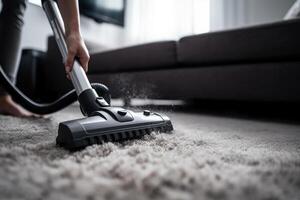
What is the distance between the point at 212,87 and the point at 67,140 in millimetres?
739

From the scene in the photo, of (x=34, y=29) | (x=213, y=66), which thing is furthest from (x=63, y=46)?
(x=34, y=29)

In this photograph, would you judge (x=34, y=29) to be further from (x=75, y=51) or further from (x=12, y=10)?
(x=75, y=51)

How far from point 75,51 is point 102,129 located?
24cm

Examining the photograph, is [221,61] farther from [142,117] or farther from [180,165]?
[180,165]

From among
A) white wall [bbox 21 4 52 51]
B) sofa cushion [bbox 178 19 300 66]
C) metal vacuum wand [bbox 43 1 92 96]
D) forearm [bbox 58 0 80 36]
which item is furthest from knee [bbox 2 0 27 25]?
white wall [bbox 21 4 52 51]

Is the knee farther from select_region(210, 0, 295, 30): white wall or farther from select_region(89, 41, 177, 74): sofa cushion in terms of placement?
select_region(210, 0, 295, 30): white wall

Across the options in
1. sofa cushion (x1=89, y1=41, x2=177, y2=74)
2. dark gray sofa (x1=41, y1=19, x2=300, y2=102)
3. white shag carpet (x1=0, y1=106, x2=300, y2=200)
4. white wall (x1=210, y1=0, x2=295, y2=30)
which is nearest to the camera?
white shag carpet (x1=0, y1=106, x2=300, y2=200)

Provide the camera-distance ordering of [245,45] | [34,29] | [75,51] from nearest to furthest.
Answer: [75,51] → [245,45] → [34,29]

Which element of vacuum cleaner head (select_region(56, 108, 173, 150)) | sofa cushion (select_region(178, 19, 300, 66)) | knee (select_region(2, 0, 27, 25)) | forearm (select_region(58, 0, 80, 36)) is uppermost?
knee (select_region(2, 0, 27, 25))

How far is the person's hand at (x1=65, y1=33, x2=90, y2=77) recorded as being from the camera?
62cm

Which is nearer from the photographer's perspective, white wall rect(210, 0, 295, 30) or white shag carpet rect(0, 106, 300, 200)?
white shag carpet rect(0, 106, 300, 200)

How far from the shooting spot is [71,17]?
0.67 meters

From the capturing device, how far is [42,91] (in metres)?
1.75

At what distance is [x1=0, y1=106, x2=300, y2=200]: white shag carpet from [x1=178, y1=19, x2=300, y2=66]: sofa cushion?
1.62ft
